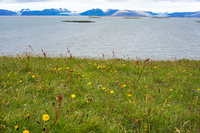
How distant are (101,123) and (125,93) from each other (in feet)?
6.20

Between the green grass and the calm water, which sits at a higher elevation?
the green grass

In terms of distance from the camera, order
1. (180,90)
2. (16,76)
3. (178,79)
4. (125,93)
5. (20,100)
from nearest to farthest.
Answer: (20,100) → (125,93) → (180,90) → (16,76) → (178,79)

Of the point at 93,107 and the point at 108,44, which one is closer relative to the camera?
the point at 93,107

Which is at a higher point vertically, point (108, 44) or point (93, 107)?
point (93, 107)

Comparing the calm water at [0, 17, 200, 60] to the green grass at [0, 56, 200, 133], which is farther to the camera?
the calm water at [0, 17, 200, 60]

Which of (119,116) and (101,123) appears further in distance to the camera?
(119,116)

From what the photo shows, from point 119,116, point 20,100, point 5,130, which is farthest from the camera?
point 20,100

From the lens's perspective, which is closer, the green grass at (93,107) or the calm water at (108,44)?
the green grass at (93,107)

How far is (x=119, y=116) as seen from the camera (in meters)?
3.90

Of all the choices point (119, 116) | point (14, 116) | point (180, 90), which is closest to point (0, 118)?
point (14, 116)

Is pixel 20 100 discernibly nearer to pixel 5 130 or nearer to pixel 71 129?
pixel 5 130

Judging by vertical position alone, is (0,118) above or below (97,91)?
above

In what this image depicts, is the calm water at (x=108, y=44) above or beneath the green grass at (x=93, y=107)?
beneath

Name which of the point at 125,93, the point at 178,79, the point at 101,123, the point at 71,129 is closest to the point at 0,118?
the point at 71,129
